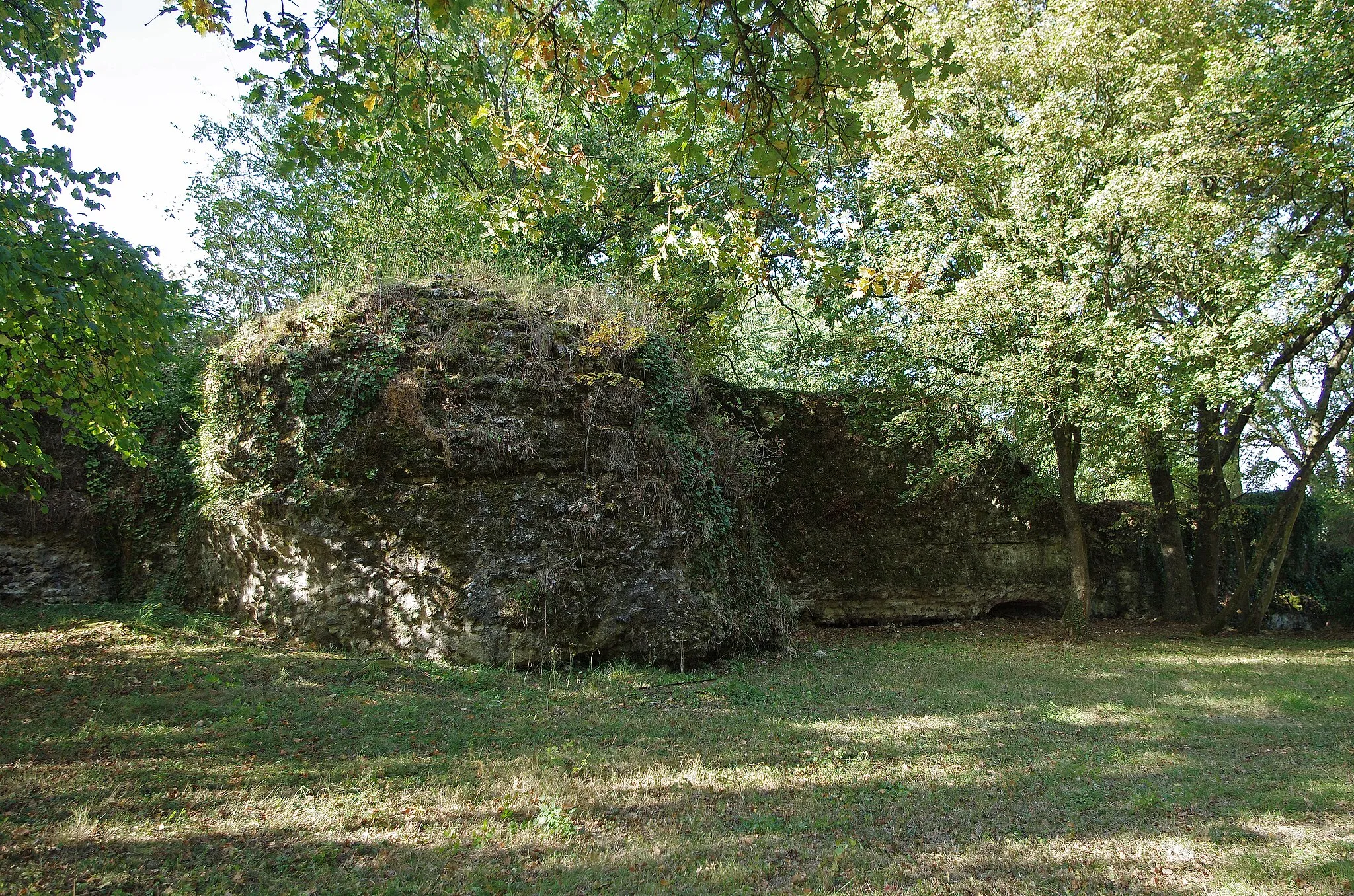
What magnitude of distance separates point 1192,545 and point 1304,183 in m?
9.27

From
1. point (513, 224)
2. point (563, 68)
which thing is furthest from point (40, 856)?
point (563, 68)

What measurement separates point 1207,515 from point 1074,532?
141 inches

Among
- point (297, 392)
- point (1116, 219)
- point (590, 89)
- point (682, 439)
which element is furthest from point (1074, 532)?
point (297, 392)

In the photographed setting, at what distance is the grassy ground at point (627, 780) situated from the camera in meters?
3.65

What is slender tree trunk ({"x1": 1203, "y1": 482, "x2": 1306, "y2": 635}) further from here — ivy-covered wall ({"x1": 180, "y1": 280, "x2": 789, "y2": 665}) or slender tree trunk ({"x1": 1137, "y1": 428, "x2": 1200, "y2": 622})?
ivy-covered wall ({"x1": 180, "y1": 280, "x2": 789, "y2": 665})

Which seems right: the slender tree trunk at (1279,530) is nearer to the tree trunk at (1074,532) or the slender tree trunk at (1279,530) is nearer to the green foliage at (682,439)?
the tree trunk at (1074,532)

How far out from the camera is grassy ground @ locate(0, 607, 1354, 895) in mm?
3654

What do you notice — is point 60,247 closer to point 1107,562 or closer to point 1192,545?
point 1107,562

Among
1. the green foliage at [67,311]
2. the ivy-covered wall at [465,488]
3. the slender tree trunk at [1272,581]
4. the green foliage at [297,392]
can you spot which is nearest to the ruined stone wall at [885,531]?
the slender tree trunk at [1272,581]

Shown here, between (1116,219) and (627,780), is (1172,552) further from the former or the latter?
(627,780)

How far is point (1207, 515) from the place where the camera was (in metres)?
15.0

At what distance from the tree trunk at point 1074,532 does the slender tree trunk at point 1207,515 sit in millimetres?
2105

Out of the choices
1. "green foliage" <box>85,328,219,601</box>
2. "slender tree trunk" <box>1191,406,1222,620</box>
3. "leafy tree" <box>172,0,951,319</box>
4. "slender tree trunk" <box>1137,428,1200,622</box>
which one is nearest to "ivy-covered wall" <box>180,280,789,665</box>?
"green foliage" <box>85,328,219,601</box>

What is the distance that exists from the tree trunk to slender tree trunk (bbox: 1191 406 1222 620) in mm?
2105
